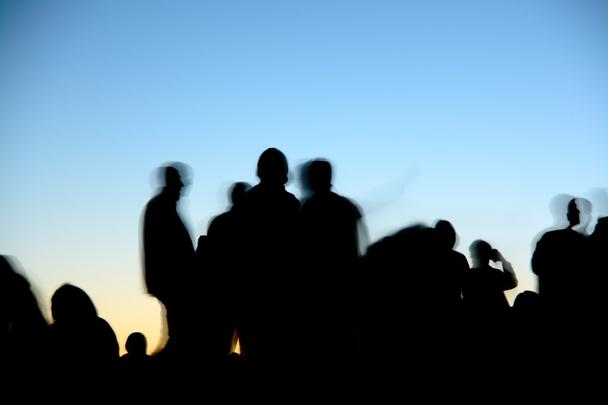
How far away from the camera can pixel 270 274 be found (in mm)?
4641

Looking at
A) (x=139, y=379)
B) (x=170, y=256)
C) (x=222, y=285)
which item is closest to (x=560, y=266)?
(x=222, y=285)

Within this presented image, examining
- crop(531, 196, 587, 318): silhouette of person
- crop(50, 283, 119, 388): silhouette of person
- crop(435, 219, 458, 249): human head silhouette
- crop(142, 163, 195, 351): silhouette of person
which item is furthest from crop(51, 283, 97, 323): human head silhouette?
crop(531, 196, 587, 318): silhouette of person

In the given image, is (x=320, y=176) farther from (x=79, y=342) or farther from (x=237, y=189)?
(x=79, y=342)

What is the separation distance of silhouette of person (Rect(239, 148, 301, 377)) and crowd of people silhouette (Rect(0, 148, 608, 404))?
11 mm

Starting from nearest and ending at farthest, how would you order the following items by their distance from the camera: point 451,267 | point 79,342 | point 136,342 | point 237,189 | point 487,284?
1. point 79,342
2. point 451,267
3. point 237,189
4. point 487,284
5. point 136,342

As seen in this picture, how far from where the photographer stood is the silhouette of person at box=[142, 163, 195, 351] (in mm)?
5066

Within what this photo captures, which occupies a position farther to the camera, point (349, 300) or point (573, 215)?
point (573, 215)

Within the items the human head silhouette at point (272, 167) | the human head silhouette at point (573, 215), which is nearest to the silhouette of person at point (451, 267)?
the human head silhouette at point (573, 215)

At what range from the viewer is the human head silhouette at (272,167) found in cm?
479

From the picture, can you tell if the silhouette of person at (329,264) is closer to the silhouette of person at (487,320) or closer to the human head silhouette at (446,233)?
the human head silhouette at (446,233)

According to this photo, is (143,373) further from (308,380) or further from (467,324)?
(467,324)

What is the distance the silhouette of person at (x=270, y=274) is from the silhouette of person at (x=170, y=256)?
69 centimetres

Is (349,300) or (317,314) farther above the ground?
(349,300)

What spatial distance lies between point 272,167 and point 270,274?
2.88 ft
